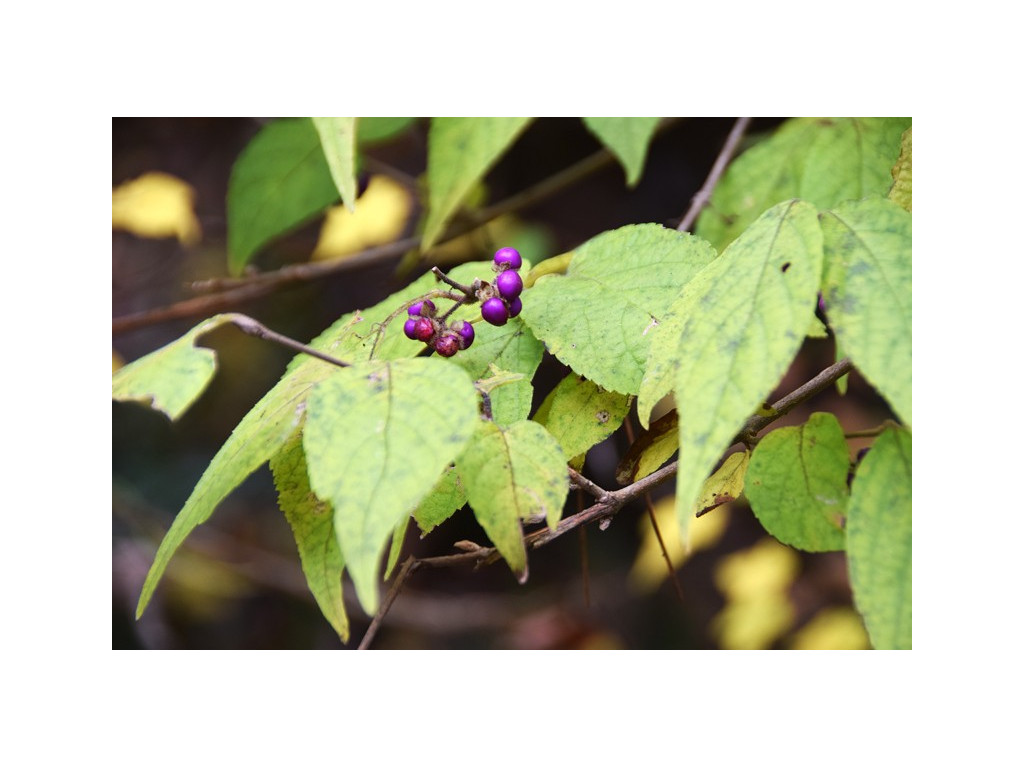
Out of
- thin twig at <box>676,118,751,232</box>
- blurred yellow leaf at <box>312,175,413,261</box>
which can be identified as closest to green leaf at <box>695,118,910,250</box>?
thin twig at <box>676,118,751,232</box>

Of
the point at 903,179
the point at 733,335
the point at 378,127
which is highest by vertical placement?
the point at 378,127

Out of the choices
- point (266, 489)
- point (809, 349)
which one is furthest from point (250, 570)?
point (809, 349)

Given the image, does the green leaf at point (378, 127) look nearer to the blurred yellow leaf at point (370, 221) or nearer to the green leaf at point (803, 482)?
the blurred yellow leaf at point (370, 221)

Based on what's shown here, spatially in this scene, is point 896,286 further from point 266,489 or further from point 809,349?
point 266,489

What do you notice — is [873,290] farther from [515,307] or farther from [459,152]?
[459,152]

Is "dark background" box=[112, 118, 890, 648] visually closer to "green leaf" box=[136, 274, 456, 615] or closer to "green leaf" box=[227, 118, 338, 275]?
"green leaf" box=[227, 118, 338, 275]

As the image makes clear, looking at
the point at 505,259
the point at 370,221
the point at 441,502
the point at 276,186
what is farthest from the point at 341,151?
the point at 370,221
